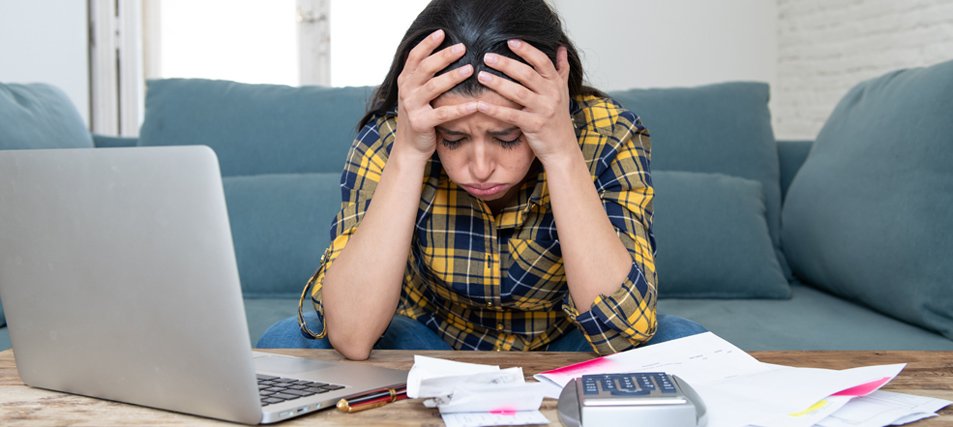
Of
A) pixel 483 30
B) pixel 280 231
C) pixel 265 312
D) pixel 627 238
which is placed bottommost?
pixel 265 312

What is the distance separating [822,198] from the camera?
6.20ft

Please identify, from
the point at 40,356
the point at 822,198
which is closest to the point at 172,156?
the point at 40,356

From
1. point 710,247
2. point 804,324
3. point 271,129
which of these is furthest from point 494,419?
point 271,129

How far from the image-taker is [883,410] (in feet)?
2.45

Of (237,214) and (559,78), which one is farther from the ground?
(559,78)

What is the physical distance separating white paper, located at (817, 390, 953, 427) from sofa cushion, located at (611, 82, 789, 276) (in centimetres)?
135

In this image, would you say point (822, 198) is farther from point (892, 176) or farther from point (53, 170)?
point (53, 170)

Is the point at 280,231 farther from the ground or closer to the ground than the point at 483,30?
closer to the ground

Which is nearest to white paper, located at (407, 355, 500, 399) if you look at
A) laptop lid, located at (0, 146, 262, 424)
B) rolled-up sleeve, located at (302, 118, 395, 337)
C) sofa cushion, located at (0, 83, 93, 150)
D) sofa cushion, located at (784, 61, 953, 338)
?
laptop lid, located at (0, 146, 262, 424)

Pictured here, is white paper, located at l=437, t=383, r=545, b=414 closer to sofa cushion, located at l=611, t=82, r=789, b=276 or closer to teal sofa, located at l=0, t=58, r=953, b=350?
teal sofa, located at l=0, t=58, r=953, b=350

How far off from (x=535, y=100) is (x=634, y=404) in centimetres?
46

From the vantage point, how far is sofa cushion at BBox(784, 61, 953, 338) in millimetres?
1561

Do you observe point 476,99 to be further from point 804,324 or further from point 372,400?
point 804,324

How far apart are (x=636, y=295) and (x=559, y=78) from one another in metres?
0.28
